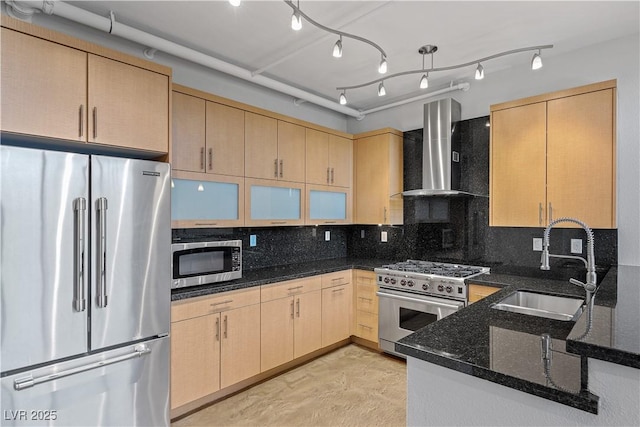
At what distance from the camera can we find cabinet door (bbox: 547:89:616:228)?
2492 millimetres

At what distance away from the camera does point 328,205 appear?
3.87 metres

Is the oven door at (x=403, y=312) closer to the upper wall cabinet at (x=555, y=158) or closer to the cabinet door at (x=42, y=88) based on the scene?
the upper wall cabinet at (x=555, y=158)

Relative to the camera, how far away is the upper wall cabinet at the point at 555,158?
2.51m

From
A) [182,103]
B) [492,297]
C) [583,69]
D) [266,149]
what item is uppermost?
[583,69]

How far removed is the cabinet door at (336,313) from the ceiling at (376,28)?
224 cm

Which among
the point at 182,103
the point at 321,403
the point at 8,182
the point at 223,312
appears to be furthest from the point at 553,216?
the point at 8,182

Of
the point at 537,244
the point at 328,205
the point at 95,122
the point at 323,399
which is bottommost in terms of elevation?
the point at 323,399

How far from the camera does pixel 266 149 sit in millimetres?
3230

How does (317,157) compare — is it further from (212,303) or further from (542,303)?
(542,303)

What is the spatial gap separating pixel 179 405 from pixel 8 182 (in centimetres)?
176

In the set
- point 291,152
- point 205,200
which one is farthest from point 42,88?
point 291,152

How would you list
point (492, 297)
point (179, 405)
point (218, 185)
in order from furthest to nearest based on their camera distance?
point (218, 185), point (179, 405), point (492, 297)

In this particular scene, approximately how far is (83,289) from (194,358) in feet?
3.10

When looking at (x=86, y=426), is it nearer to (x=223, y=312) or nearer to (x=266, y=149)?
(x=223, y=312)
